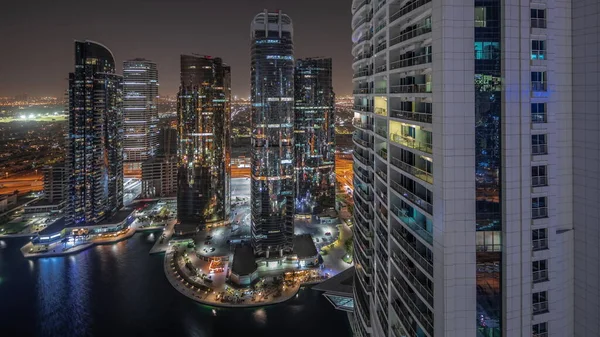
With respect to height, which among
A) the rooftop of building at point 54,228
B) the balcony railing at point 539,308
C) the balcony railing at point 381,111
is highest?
the balcony railing at point 381,111

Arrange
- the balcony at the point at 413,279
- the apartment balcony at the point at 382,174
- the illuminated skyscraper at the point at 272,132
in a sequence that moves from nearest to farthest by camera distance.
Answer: the balcony at the point at 413,279 → the apartment balcony at the point at 382,174 → the illuminated skyscraper at the point at 272,132

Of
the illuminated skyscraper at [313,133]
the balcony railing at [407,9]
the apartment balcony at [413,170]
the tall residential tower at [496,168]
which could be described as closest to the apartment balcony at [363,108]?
the apartment balcony at [413,170]

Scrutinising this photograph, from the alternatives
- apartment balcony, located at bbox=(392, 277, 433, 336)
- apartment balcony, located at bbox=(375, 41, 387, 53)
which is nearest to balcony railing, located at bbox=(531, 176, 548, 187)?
apartment balcony, located at bbox=(392, 277, 433, 336)

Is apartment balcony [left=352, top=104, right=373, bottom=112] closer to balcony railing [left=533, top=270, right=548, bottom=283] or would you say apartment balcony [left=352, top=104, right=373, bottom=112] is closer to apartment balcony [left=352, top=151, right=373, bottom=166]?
apartment balcony [left=352, top=151, right=373, bottom=166]

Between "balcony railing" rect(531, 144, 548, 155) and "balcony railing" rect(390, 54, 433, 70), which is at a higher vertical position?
"balcony railing" rect(390, 54, 433, 70)

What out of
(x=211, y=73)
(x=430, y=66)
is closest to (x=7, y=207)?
(x=211, y=73)

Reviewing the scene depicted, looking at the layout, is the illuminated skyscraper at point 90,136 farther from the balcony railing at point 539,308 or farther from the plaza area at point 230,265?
the balcony railing at point 539,308

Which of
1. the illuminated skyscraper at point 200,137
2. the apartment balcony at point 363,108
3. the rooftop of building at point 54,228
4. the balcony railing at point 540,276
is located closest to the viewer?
the balcony railing at point 540,276
